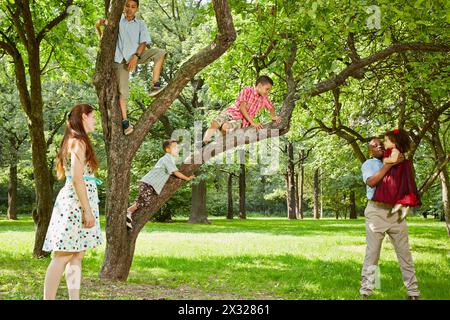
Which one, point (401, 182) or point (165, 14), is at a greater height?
point (165, 14)

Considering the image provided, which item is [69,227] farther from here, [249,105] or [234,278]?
[234,278]

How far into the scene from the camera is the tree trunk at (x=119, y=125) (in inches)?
291

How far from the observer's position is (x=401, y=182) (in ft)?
22.0

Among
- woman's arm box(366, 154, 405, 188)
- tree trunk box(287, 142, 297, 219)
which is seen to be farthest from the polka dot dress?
tree trunk box(287, 142, 297, 219)

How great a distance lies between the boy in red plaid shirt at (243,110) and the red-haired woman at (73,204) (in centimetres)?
332

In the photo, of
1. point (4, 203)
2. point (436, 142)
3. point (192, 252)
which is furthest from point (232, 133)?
point (4, 203)

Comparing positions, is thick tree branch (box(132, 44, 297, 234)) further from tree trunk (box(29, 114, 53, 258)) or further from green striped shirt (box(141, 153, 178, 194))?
tree trunk (box(29, 114, 53, 258))

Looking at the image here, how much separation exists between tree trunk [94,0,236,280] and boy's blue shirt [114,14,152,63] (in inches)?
6.6

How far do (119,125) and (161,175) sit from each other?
1.16 meters

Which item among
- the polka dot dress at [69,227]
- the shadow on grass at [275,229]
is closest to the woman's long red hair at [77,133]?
the polka dot dress at [69,227]

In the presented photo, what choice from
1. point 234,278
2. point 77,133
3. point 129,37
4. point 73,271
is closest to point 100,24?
point 129,37

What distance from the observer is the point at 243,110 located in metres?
8.10

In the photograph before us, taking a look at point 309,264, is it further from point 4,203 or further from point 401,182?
point 4,203
